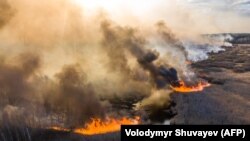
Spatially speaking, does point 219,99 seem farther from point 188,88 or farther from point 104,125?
point 104,125

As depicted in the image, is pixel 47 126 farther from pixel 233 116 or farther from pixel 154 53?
pixel 154 53

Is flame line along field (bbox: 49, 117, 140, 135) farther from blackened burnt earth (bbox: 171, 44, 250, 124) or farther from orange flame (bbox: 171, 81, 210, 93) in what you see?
orange flame (bbox: 171, 81, 210, 93)

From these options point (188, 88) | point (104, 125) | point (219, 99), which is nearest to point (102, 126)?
point (104, 125)

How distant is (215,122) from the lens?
7456cm

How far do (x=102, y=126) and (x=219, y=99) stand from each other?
109ft

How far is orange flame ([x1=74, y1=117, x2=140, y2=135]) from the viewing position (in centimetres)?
6912

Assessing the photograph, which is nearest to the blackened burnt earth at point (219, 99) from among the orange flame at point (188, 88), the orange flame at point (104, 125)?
the orange flame at point (188, 88)

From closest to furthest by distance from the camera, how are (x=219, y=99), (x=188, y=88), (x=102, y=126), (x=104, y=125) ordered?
(x=102, y=126), (x=104, y=125), (x=219, y=99), (x=188, y=88)

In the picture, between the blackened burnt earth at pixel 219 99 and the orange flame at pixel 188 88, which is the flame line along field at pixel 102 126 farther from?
the orange flame at pixel 188 88

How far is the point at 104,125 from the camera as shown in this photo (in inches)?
2842

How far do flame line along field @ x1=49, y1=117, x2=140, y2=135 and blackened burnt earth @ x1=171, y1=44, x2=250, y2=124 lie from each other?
8.89 m

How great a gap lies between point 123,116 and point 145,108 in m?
7.56

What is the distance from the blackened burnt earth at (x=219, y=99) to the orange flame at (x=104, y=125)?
869cm

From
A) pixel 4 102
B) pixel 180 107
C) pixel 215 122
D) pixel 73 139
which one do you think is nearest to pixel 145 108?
pixel 180 107
